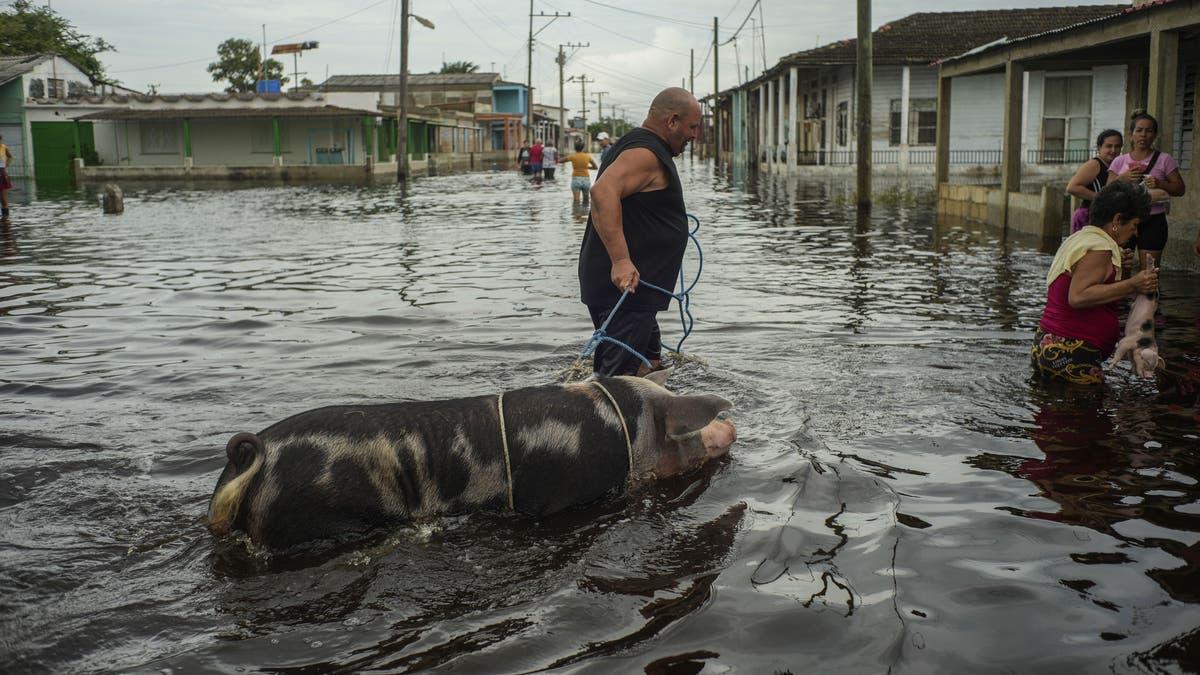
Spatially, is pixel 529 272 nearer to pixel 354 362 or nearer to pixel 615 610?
pixel 354 362

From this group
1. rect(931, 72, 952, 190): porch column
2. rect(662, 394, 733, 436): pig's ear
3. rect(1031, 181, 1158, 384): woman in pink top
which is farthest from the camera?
rect(931, 72, 952, 190): porch column

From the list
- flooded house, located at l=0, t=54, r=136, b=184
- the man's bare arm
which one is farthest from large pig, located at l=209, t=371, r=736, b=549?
flooded house, located at l=0, t=54, r=136, b=184

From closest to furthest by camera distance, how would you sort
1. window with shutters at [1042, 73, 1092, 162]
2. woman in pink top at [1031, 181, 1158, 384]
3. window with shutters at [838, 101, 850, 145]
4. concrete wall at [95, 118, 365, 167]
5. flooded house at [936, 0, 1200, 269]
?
woman in pink top at [1031, 181, 1158, 384]
flooded house at [936, 0, 1200, 269]
window with shutters at [1042, 73, 1092, 162]
window with shutters at [838, 101, 850, 145]
concrete wall at [95, 118, 365, 167]

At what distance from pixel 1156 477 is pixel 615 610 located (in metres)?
2.93

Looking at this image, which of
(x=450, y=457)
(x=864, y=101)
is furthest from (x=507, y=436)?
(x=864, y=101)

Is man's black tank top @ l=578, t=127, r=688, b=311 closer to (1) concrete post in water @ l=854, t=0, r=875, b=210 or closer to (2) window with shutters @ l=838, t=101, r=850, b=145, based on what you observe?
(1) concrete post in water @ l=854, t=0, r=875, b=210

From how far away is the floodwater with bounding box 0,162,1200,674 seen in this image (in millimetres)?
3432

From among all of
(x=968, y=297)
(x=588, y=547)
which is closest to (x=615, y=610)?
(x=588, y=547)

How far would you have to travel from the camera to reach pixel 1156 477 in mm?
4941

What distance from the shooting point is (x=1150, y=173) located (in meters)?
9.26

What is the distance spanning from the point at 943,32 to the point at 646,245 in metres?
36.3

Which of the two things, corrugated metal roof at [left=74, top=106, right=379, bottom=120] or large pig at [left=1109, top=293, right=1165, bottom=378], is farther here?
corrugated metal roof at [left=74, top=106, right=379, bottom=120]

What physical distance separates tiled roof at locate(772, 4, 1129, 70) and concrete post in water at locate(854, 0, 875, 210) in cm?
1292

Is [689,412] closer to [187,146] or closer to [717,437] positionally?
[717,437]
